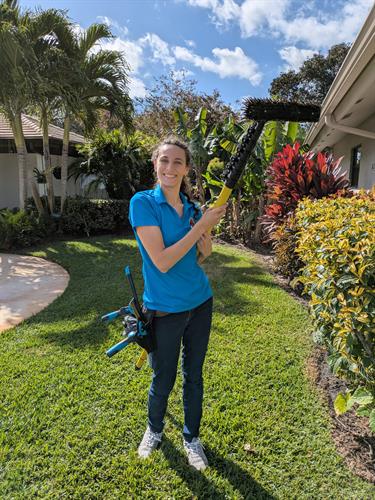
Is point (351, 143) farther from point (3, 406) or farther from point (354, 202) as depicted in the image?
point (3, 406)

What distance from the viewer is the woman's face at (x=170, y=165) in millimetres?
2061

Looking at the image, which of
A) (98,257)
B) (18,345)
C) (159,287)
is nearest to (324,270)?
(159,287)

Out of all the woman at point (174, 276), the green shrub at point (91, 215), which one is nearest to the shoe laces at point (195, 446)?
the woman at point (174, 276)

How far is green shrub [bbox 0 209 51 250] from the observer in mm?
8688

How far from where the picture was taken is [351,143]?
9.74 metres

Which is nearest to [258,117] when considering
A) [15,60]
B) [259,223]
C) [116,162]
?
[259,223]

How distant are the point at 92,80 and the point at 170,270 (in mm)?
8837

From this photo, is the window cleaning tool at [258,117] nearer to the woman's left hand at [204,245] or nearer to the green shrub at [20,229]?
the woman's left hand at [204,245]

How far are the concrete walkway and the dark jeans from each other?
116 inches

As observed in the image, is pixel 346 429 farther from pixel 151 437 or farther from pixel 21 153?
pixel 21 153

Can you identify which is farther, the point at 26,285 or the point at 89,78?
the point at 89,78

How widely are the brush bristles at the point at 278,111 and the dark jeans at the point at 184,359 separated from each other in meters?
1.10

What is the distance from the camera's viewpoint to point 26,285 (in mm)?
6059

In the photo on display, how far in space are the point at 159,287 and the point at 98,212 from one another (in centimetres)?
879
